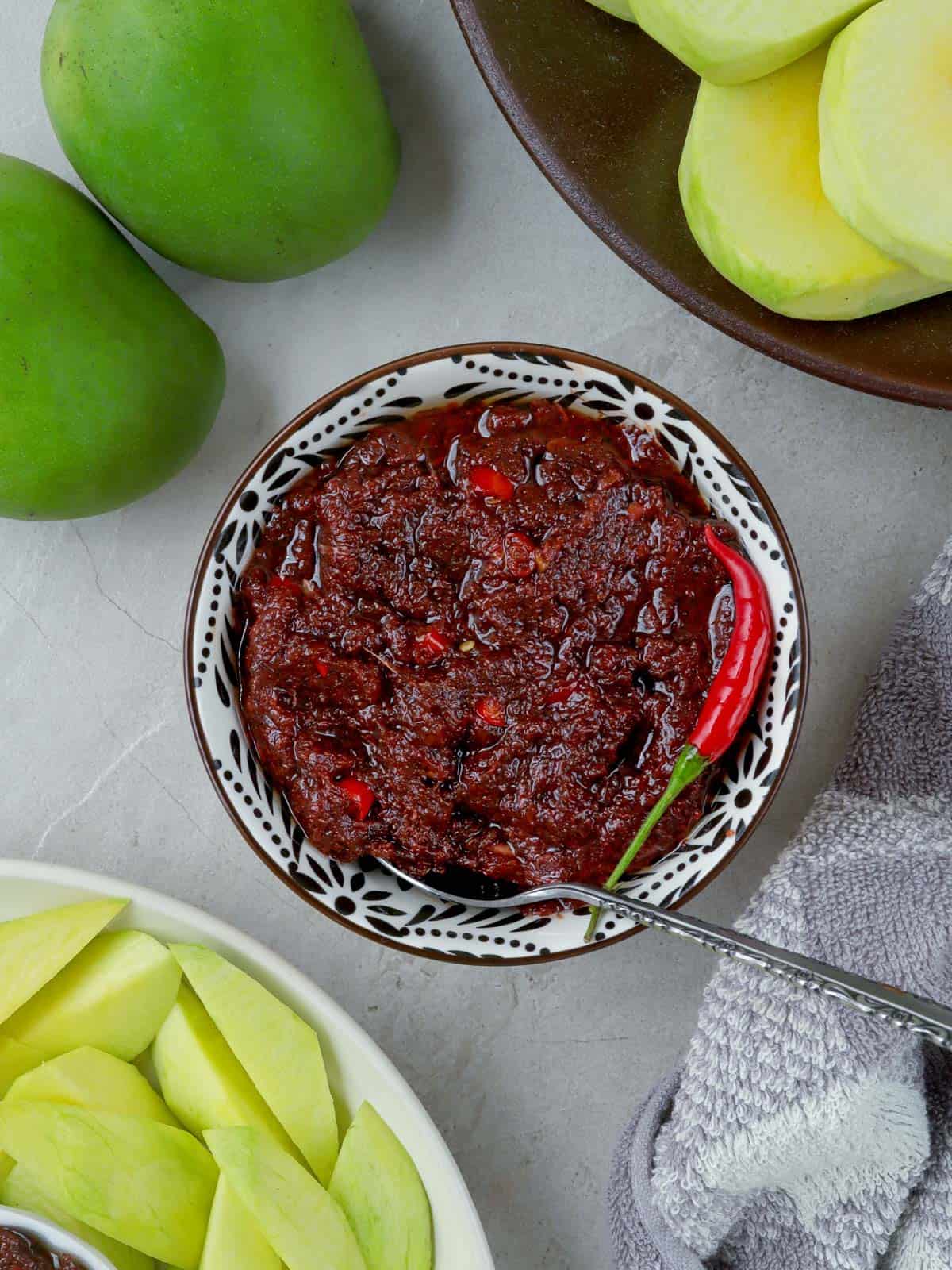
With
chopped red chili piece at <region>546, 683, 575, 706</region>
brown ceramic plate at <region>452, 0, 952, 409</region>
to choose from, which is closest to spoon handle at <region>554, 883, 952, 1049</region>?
chopped red chili piece at <region>546, 683, 575, 706</region>

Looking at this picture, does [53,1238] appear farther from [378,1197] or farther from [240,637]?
[240,637]

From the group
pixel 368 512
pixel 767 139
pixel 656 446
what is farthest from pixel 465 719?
pixel 767 139

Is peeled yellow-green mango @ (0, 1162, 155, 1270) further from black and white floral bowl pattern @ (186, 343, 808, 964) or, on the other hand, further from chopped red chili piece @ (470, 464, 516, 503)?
chopped red chili piece @ (470, 464, 516, 503)

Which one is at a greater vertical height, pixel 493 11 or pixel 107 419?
pixel 493 11

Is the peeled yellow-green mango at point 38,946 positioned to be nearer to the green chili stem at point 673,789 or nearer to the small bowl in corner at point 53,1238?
the small bowl in corner at point 53,1238

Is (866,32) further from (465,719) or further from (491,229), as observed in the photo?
(465,719)
